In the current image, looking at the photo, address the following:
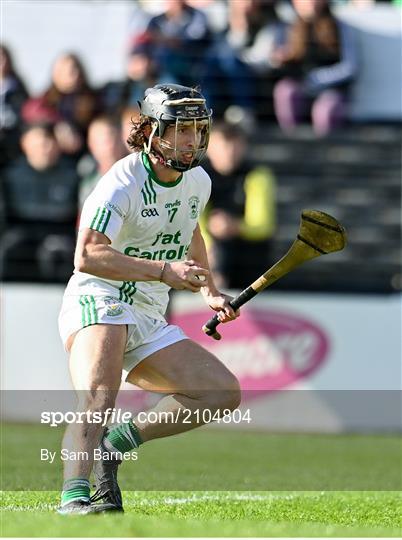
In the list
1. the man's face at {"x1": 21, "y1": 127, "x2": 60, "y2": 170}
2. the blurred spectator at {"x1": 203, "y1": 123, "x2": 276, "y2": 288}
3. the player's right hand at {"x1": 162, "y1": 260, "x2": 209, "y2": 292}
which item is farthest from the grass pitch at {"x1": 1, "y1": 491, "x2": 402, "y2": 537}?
the man's face at {"x1": 21, "y1": 127, "x2": 60, "y2": 170}

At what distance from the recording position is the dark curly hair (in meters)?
6.33

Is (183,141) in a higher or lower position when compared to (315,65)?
higher

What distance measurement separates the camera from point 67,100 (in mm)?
13148

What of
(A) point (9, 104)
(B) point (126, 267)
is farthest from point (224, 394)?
(A) point (9, 104)

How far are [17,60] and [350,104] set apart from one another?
12.6 ft

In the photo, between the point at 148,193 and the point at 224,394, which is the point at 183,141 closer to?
the point at 148,193

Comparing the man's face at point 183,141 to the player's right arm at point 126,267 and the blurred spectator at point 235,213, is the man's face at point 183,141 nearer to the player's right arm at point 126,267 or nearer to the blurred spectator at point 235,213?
the player's right arm at point 126,267

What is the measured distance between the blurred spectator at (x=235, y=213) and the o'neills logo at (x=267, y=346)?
59 cm

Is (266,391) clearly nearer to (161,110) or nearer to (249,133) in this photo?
(249,133)

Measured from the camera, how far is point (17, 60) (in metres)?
13.6

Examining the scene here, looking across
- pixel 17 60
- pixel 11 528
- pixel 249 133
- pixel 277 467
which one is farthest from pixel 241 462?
pixel 17 60

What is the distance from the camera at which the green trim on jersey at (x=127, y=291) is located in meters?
6.29

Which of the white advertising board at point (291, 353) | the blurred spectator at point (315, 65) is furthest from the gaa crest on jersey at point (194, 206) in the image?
the blurred spectator at point (315, 65)

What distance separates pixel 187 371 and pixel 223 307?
388mm
